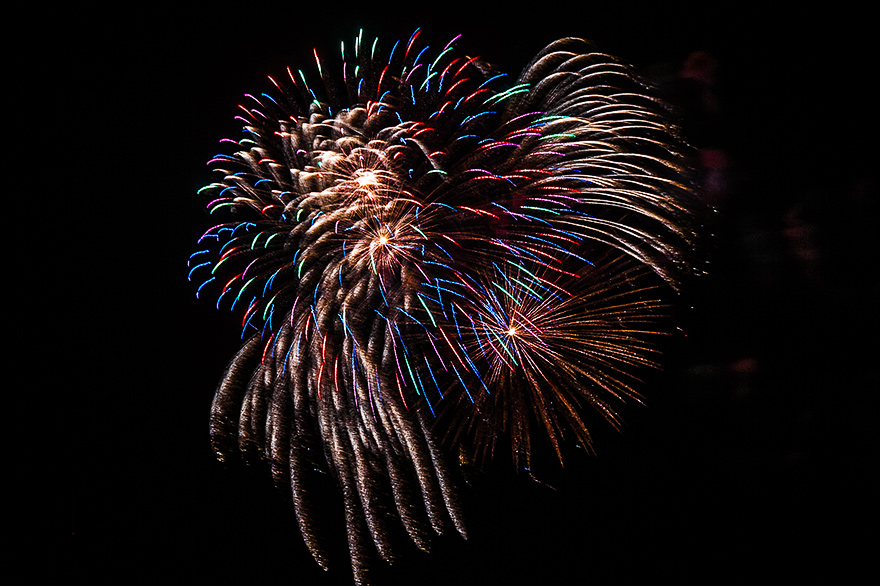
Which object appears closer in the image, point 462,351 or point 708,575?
point 462,351

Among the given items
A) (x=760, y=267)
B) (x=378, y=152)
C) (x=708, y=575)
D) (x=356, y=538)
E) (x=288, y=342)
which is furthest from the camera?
(x=708, y=575)

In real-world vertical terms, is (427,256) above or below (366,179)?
below

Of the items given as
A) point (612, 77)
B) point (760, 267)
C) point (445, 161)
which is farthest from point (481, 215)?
point (760, 267)

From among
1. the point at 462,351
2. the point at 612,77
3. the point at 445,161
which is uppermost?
the point at 612,77

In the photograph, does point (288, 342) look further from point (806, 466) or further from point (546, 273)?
point (806, 466)

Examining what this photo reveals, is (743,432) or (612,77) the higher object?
(612,77)

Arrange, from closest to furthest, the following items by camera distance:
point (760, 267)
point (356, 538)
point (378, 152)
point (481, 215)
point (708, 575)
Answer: point (378, 152), point (481, 215), point (356, 538), point (760, 267), point (708, 575)
